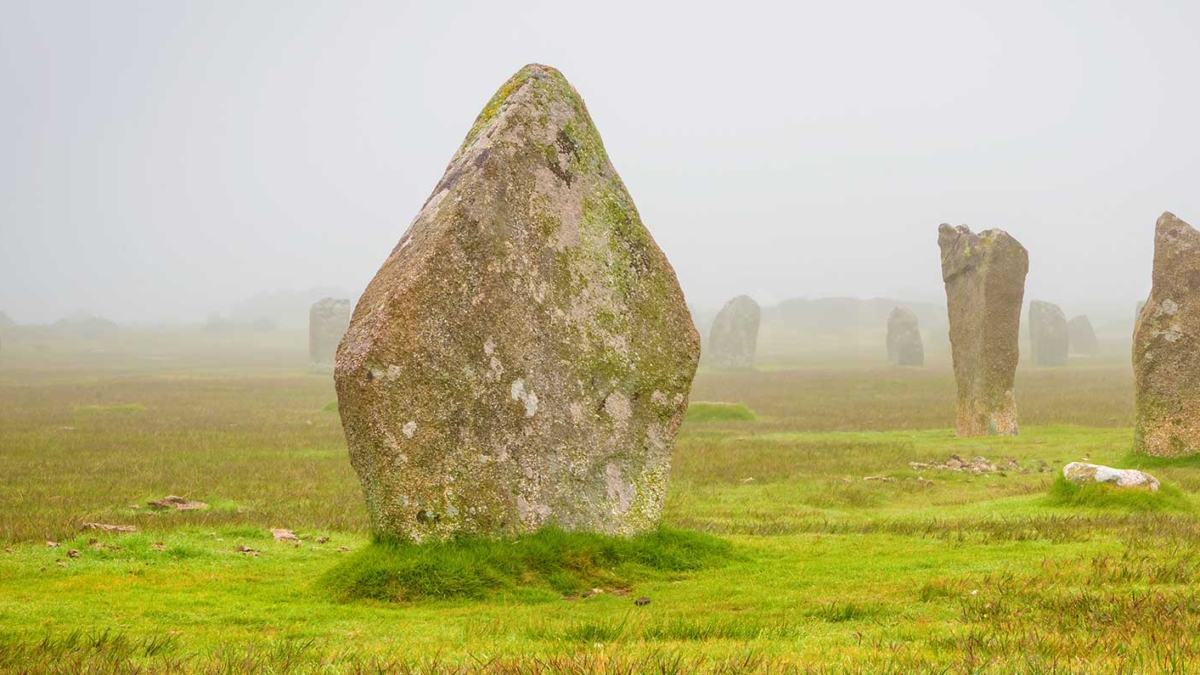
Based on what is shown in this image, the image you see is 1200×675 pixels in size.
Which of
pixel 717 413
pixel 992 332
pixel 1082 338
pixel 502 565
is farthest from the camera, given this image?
pixel 1082 338

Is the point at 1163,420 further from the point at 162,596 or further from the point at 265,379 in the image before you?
the point at 265,379

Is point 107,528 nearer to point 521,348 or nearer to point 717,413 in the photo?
point 521,348

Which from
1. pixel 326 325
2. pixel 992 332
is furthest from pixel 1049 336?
pixel 992 332

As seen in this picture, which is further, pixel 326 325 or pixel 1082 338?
pixel 1082 338

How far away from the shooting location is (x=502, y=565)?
10672 mm

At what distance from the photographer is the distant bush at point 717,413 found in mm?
35938

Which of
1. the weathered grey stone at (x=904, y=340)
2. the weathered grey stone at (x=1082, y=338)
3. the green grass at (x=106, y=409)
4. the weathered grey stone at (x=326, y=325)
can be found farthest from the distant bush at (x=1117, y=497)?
the weathered grey stone at (x=1082, y=338)

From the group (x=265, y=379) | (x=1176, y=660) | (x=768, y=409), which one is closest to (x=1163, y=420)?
(x=1176, y=660)

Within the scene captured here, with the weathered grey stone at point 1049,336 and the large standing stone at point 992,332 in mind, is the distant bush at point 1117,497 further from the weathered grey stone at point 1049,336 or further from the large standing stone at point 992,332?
the weathered grey stone at point 1049,336

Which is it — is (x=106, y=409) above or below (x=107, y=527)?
below

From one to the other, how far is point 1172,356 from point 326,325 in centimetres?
6090

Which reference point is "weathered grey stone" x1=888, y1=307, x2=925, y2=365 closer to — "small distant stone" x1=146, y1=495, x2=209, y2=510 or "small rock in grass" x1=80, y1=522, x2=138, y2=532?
"small distant stone" x1=146, y1=495, x2=209, y2=510

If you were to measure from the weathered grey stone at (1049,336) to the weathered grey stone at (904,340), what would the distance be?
26.2 feet

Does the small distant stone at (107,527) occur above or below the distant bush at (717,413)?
below
